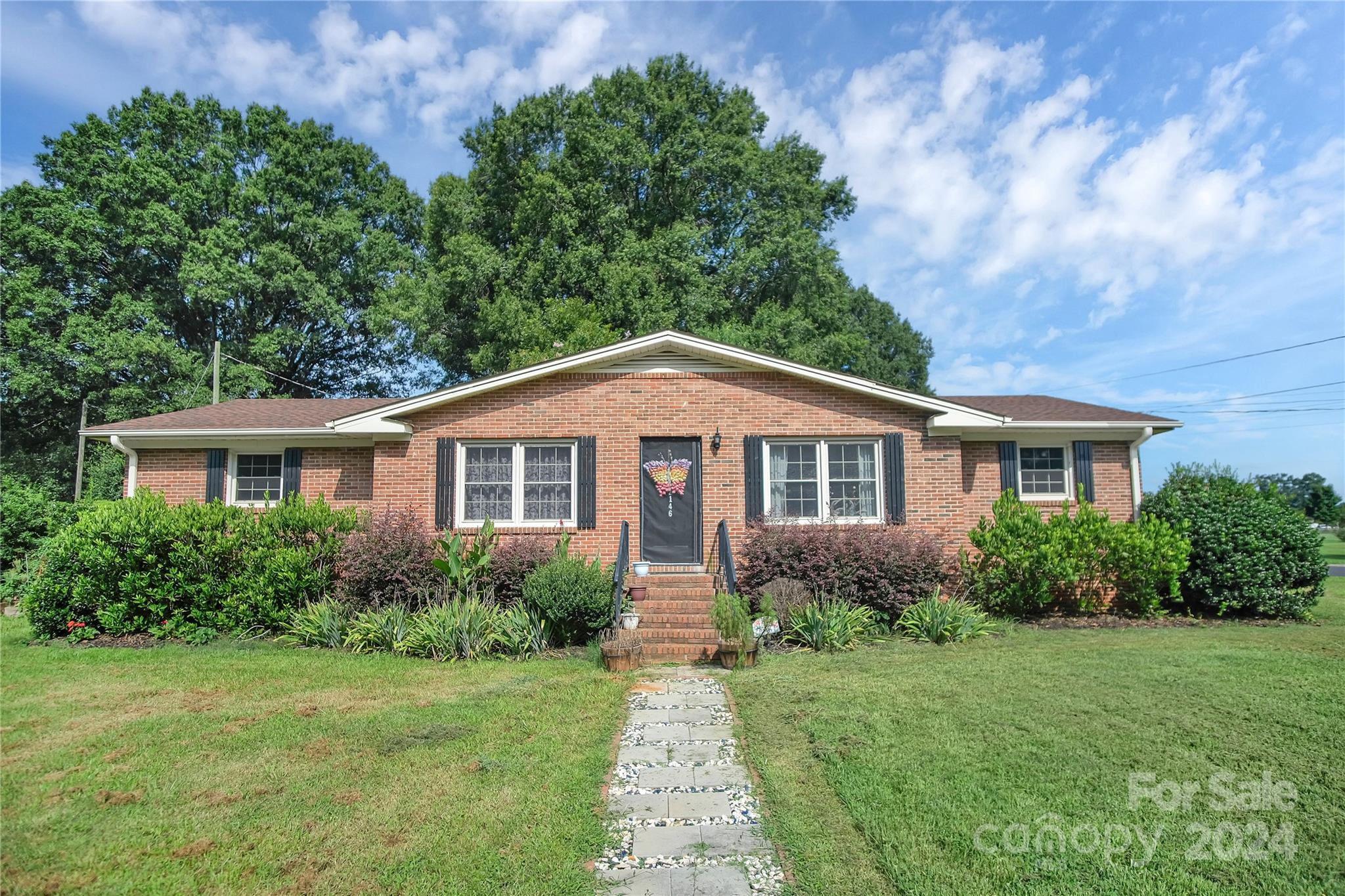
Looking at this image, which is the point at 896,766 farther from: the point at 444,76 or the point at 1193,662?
the point at 444,76

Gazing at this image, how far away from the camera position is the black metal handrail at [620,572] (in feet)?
30.9

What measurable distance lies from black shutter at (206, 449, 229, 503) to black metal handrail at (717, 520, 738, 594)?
343 inches

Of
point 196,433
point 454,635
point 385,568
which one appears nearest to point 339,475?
point 196,433

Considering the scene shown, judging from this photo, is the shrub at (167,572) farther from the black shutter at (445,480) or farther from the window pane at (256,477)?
the window pane at (256,477)

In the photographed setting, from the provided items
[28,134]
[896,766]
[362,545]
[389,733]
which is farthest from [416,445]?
[28,134]

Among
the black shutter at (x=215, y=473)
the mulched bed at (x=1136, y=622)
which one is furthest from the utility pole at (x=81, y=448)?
the mulched bed at (x=1136, y=622)

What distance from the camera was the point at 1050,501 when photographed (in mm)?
13055

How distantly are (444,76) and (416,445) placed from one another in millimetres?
6546

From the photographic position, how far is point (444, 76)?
1282 centimetres

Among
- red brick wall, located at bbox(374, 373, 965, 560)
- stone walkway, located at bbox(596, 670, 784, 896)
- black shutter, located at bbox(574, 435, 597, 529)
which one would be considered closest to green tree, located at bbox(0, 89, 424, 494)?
red brick wall, located at bbox(374, 373, 965, 560)

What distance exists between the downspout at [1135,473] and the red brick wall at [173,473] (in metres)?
16.4

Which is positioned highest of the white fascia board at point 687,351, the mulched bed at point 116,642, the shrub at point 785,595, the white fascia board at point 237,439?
the white fascia board at point 687,351

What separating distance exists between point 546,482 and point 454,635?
10.7 feet

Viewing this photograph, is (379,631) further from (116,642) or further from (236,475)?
(236,475)
